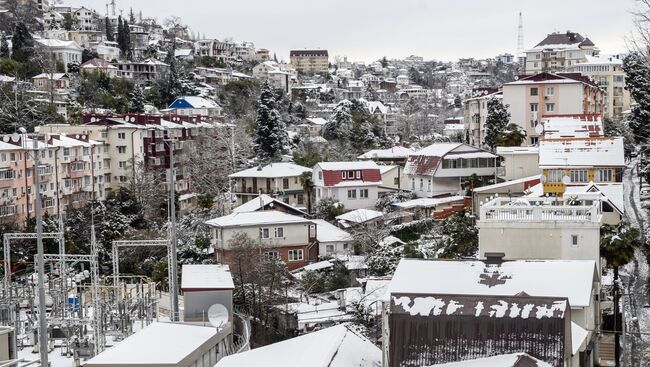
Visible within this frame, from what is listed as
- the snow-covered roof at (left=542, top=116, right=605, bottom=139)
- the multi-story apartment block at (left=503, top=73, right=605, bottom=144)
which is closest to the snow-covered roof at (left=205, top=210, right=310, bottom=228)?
the snow-covered roof at (left=542, top=116, right=605, bottom=139)

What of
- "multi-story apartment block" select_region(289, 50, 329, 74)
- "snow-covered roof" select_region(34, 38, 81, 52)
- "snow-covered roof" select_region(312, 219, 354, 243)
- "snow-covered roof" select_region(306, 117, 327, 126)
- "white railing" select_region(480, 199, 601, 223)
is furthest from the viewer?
"multi-story apartment block" select_region(289, 50, 329, 74)

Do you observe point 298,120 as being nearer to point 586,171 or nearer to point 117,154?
point 117,154

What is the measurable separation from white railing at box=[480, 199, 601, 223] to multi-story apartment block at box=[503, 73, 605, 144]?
33.9 m

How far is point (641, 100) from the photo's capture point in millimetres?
51281

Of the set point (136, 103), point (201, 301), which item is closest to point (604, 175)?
point (201, 301)

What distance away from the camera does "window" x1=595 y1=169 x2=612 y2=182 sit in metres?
39.6

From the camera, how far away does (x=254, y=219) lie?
45.8 meters

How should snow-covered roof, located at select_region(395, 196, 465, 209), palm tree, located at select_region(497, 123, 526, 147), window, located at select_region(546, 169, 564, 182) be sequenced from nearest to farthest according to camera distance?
window, located at select_region(546, 169, 564, 182) < snow-covered roof, located at select_region(395, 196, 465, 209) < palm tree, located at select_region(497, 123, 526, 147)

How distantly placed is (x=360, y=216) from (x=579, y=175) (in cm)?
1393

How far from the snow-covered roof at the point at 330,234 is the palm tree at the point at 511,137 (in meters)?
11.7

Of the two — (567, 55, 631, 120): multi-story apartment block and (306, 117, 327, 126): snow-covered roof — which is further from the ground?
(567, 55, 631, 120): multi-story apartment block

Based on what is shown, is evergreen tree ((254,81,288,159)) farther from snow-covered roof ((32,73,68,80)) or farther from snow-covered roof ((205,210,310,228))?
snow-covered roof ((32,73,68,80))

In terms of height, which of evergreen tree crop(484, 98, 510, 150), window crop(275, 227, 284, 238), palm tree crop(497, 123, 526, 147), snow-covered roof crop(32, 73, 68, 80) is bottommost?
window crop(275, 227, 284, 238)

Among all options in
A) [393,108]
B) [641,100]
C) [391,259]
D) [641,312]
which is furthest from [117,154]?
[393,108]
